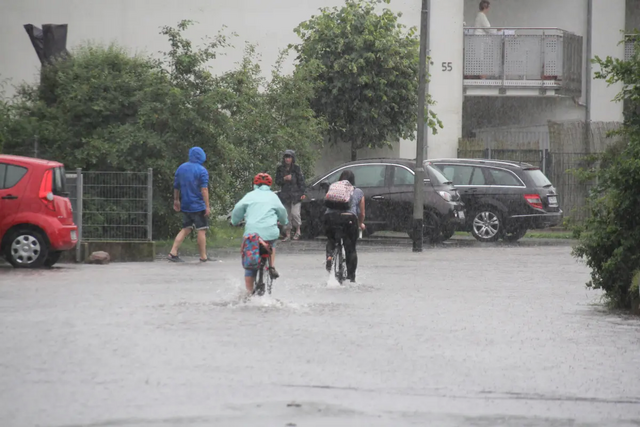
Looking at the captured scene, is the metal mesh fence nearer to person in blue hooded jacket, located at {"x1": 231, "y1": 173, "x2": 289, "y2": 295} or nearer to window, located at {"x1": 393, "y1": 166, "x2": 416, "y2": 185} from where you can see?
window, located at {"x1": 393, "y1": 166, "x2": 416, "y2": 185}

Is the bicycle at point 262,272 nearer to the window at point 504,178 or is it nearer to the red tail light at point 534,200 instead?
the red tail light at point 534,200

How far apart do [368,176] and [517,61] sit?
1103cm

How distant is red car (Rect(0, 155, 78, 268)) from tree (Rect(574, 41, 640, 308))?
7.58 m

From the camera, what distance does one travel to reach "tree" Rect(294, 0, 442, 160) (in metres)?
31.7

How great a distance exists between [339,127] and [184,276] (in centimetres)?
1592

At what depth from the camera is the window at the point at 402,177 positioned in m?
25.3

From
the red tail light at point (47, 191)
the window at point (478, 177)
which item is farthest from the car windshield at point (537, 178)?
the red tail light at point (47, 191)

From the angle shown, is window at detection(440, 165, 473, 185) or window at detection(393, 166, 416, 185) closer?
window at detection(393, 166, 416, 185)

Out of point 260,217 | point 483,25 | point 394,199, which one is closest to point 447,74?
point 483,25

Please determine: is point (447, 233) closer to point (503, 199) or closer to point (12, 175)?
point (503, 199)

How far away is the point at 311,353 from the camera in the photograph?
9727 mm

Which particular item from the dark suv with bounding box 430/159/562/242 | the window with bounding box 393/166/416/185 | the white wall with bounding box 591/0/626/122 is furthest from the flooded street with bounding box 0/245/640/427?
the white wall with bounding box 591/0/626/122

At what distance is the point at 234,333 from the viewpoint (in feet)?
35.7

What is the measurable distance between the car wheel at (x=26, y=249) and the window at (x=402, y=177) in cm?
932
